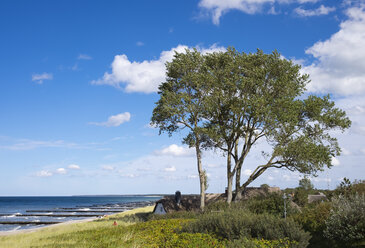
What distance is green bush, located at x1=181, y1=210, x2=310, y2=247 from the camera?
494 inches

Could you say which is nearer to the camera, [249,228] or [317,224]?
[249,228]

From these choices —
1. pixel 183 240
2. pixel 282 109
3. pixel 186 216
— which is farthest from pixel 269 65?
pixel 183 240

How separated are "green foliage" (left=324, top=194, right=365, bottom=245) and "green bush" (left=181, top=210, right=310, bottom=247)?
178 centimetres

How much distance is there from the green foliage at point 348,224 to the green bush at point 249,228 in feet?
5.85

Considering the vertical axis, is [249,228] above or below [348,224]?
below

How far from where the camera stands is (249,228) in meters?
13.7

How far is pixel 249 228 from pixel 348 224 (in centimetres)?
410

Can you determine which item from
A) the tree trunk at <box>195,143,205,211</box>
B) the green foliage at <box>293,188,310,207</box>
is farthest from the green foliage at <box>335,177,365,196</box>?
the tree trunk at <box>195,143,205,211</box>

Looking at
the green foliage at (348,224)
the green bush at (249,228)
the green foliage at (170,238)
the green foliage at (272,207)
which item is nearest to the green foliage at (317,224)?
the green foliage at (348,224)

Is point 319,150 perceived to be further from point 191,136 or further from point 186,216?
point 186,216

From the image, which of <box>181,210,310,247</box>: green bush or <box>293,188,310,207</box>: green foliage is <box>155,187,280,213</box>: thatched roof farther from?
<box>181,210,310,247</box>: green bush

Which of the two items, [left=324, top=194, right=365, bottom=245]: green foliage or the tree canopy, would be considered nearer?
[left=324, top=194, right=365, bottom=245]: green foliage

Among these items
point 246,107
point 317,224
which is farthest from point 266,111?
point 317,224

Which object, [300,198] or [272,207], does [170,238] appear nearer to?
[272,207]
